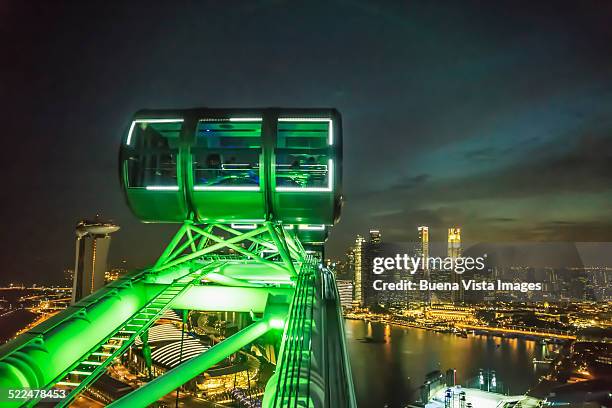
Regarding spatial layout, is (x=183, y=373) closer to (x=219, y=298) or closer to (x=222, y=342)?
(x=222, y=342)

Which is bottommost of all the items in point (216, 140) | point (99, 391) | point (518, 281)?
point (99, 391)

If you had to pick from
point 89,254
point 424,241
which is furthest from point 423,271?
point 89,254

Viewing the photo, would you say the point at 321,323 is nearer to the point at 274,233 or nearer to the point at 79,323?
the point at 79,323

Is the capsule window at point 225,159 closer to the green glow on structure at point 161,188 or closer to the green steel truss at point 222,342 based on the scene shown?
the green glow on structure at point 161,188

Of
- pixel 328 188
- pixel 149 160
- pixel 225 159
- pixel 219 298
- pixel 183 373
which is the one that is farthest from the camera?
pixel 225 159

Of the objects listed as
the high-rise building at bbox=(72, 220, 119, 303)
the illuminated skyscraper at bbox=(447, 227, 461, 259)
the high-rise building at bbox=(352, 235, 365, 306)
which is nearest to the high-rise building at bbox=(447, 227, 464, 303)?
the illuminated skyscraper at bbox=(447, 227, 461, 259)

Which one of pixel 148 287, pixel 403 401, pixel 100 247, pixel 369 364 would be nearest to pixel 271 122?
pixel 148 287
